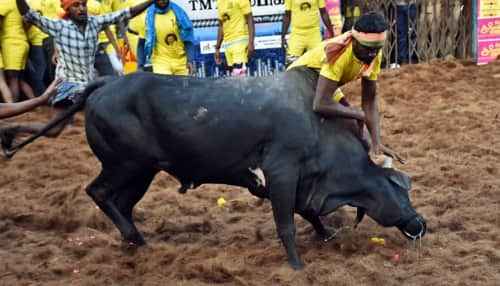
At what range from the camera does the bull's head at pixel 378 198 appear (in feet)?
14.9

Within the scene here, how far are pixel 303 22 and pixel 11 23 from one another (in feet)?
11.7

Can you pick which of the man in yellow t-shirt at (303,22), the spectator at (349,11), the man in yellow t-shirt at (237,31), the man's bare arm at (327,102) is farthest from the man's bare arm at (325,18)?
the man's bare arm at (327,102)

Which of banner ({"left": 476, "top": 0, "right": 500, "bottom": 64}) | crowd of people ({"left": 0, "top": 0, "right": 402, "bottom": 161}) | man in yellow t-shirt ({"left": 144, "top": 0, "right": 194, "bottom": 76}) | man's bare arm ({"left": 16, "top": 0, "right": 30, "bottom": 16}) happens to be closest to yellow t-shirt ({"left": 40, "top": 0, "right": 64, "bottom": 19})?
crowd of people ({"left": 0, "top": 0, "right": 402, "bottom": 161})

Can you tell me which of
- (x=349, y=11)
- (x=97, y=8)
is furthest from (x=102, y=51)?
(x=349, y=11)

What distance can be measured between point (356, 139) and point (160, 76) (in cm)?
129

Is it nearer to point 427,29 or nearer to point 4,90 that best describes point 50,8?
point 4,90

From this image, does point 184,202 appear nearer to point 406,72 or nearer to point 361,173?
point 361,173

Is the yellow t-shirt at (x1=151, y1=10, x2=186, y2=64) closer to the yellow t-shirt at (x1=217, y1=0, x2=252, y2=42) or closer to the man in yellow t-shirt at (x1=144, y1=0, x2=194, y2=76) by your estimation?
the man in yellow t-shirt at (x1=144, y1=0, x2=194, y2=76)

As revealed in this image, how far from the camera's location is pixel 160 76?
183 inches

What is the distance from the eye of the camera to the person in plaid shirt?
6289 mm

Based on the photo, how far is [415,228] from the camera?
15.0 ft

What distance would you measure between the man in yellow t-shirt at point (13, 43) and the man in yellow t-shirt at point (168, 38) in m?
1.65

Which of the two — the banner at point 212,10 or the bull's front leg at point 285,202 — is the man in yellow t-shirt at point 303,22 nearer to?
the banner at point 212,10

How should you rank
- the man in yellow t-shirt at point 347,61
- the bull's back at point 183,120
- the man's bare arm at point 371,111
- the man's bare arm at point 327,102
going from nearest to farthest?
the man in yellow t-shirt at point 347,61 → the man's bare arm at point 327,102 → the bull's back at point 183,120 → the man's bare arm at point 371,111
